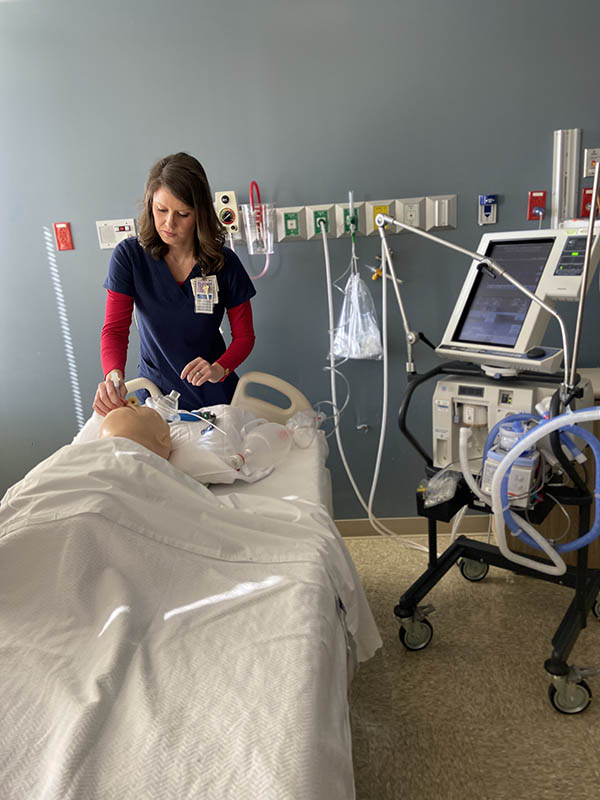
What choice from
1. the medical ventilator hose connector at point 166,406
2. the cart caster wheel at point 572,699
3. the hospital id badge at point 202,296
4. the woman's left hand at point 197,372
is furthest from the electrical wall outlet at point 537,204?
the cart caster wheel at point 572,699

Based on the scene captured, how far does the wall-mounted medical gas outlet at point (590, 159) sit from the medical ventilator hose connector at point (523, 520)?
117 cm

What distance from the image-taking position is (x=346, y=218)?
7.85 feet

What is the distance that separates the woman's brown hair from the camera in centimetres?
196

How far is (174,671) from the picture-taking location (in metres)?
1.07

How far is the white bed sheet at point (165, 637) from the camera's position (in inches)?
34.5

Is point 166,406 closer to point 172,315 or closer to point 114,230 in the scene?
point 172,315

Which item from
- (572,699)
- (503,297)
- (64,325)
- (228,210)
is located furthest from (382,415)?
(64,325)

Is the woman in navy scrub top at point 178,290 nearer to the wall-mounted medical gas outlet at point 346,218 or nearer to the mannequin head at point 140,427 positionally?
the mannequin head at point 140,427

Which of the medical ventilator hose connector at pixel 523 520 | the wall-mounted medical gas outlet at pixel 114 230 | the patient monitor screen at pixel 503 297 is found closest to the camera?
the medical ventilator hose connector at pixel 523 520

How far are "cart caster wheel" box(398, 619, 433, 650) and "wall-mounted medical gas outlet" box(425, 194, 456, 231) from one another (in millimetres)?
1456

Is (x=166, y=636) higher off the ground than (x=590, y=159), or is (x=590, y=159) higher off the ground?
(x=590, y=159)

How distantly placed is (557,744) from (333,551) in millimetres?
814

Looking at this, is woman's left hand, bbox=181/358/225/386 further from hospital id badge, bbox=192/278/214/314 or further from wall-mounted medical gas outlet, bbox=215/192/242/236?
wall-mounted medical gas outlet, bbox=215/192/242/236

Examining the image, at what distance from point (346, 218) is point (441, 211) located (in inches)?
14.3
